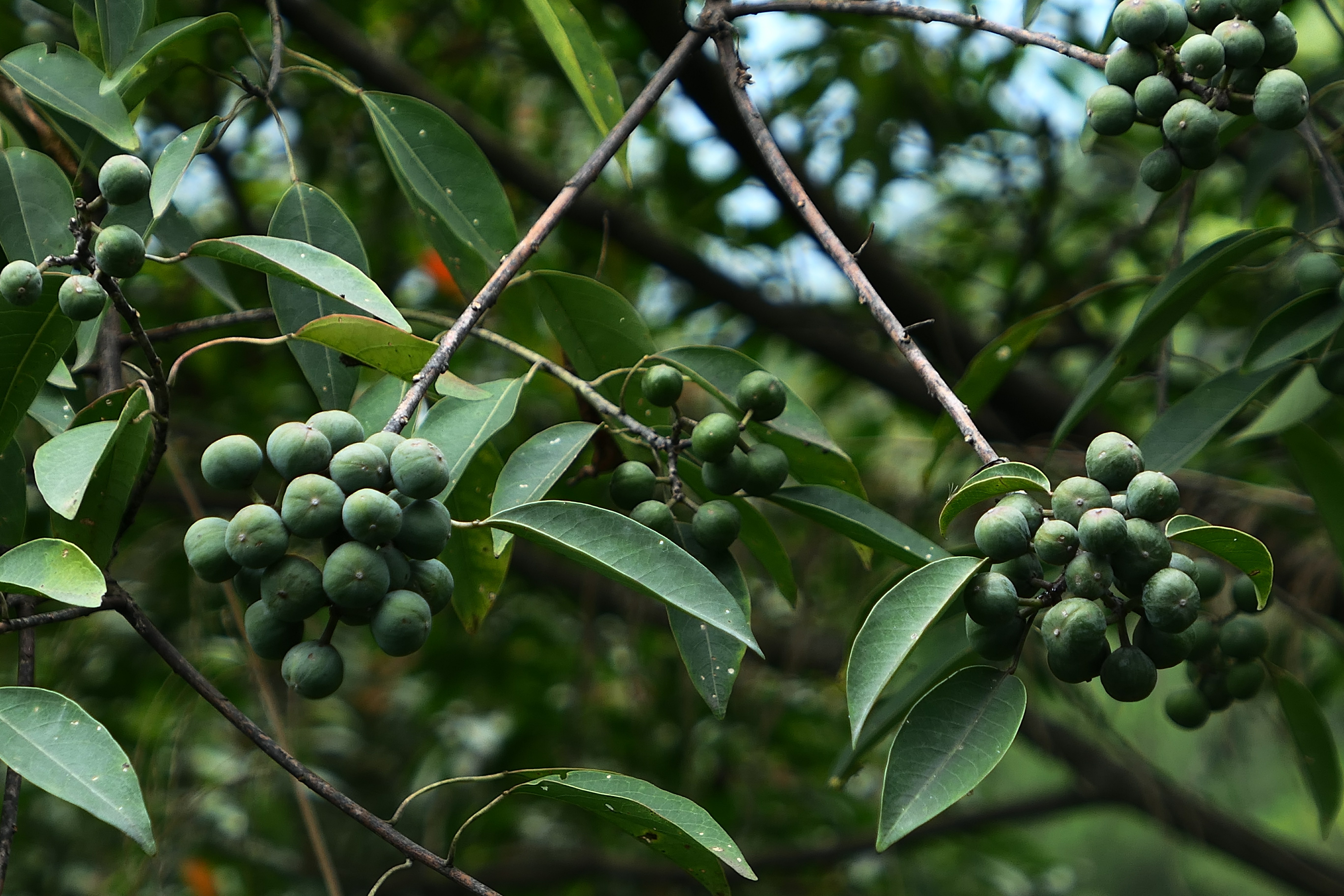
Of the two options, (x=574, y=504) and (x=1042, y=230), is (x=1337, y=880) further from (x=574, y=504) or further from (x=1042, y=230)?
(x=574, y=504)

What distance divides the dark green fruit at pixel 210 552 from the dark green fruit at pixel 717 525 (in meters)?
0.43

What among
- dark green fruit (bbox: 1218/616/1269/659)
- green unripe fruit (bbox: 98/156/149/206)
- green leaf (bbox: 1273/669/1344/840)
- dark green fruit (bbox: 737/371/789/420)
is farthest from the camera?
green leaf (bbox: 1273/669/1344/840)

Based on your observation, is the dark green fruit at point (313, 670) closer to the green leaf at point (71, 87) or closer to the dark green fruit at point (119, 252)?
the dark green fruit at point (119, 252)

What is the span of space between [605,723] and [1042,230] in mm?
1753

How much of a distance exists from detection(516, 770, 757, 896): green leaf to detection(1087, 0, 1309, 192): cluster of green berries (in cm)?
78

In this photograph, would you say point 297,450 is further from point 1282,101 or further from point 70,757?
point 1282,101

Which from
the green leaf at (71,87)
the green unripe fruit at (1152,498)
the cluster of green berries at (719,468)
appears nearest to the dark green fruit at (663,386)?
the cluster of green berries at (719,468)

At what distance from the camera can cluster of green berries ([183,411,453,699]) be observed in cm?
81

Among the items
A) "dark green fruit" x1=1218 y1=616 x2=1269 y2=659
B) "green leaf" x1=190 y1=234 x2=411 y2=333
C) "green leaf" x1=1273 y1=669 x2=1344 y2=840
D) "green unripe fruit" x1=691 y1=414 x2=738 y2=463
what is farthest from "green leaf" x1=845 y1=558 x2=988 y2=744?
"green leaf" x1=1273 y1=669 x2=1344 y2=840

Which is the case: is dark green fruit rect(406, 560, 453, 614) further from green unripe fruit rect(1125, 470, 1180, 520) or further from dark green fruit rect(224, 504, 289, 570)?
green unripe fruit rect(1125, 470, 1180, 520)

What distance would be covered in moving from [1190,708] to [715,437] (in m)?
0.80

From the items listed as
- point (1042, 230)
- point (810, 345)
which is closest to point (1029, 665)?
point (810, 345)

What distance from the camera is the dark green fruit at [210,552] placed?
33.6 inches

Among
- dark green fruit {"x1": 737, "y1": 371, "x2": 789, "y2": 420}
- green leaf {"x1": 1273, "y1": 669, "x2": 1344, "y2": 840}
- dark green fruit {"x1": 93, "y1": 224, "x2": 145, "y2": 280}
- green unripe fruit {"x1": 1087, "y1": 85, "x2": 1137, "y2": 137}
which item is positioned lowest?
green leaf {"x1": 1273, "y1": 669, "x2": 1344, "y2": 840}
